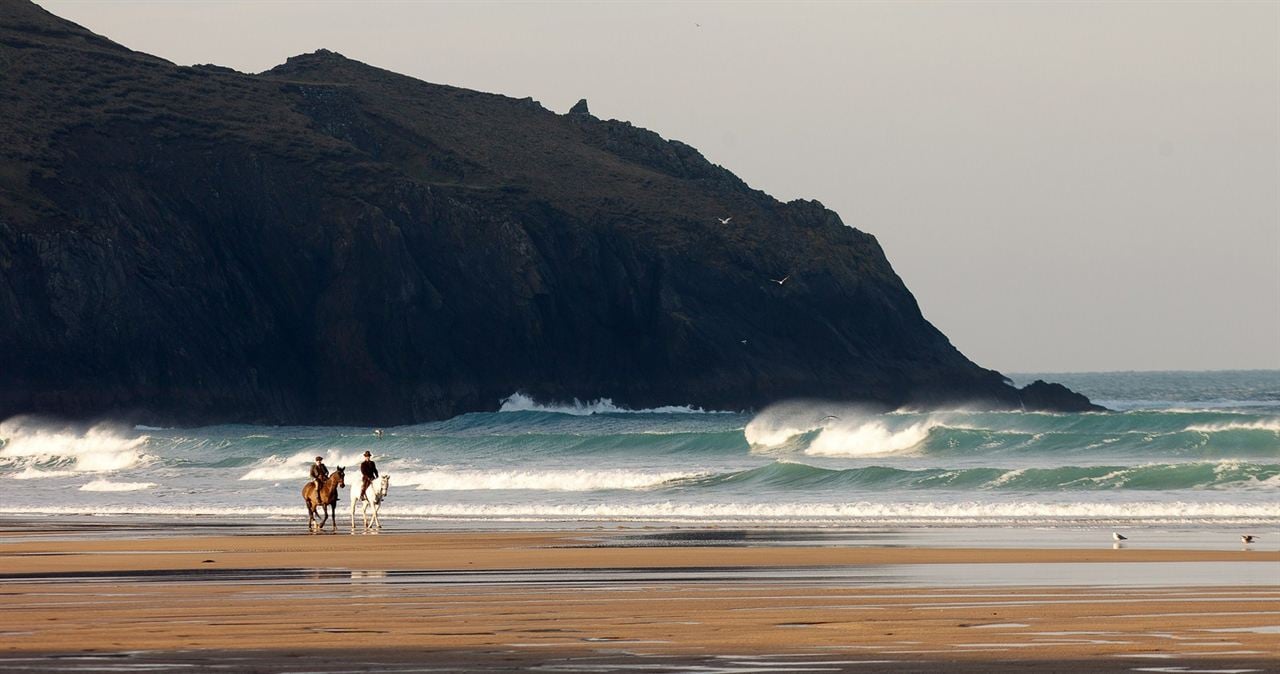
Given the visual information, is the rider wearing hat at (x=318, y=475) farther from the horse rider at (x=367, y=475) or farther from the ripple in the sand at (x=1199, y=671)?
the ripple in the sand at (x=1199, y=671)

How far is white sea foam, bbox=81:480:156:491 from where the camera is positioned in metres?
45.2

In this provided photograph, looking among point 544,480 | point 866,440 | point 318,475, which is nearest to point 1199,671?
point 318,475

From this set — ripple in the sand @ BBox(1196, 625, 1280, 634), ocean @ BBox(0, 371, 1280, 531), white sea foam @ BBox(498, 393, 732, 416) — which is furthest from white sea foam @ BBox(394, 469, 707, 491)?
white sea foam @ BBox(498, 393, 732, 416)

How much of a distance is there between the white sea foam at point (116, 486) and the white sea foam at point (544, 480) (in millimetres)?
6518

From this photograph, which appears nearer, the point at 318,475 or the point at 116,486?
the point at 318,475

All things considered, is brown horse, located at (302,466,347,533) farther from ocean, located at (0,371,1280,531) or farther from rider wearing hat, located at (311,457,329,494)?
ocean, located at (0,371,1280,531)

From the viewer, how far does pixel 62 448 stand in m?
72.1

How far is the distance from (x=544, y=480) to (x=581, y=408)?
6245cm

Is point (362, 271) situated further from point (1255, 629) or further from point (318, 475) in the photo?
point (1255, 629)

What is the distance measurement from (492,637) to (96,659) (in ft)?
9.05

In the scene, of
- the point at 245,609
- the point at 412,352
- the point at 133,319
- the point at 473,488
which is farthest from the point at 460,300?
the point at 245,609

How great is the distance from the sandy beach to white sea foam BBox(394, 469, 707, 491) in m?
16.9

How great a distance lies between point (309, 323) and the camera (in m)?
101

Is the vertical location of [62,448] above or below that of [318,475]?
above
